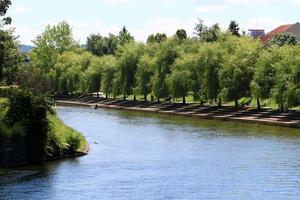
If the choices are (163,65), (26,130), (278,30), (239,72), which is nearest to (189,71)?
(163,65)

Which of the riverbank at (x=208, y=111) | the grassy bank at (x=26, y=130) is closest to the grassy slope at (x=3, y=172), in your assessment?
the grassy bank at (x=26, y=130)

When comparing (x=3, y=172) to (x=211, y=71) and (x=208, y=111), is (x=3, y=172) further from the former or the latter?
(x=211, y=71)

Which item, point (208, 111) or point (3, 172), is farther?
point (208, 111)

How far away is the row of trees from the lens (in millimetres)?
83000

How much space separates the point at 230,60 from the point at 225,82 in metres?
2.91

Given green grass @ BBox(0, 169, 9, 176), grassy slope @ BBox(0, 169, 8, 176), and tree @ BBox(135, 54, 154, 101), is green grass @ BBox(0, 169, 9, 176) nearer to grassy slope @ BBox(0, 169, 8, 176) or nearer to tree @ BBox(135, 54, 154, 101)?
grassy slope @ BBox(0, 169, 8, 176)

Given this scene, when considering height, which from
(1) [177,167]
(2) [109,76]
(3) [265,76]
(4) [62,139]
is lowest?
(1) [177,167]

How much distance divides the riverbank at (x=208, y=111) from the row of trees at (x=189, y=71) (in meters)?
1.48

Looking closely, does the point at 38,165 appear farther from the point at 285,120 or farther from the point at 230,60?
the point at 230,60

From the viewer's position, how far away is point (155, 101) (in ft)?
370

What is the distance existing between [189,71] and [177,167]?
2053 inches

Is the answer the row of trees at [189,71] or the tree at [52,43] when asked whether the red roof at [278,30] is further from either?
the tree at [52,43]

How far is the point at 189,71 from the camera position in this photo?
97.7m

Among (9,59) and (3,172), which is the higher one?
(9,59)
